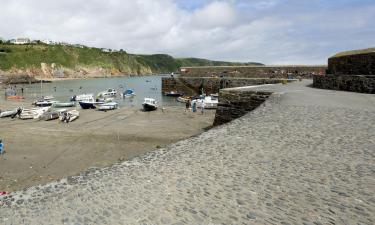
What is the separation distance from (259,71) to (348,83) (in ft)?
116

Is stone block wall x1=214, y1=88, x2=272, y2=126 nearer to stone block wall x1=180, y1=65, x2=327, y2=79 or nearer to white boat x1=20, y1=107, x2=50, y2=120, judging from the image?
white boat x1=20, y1=107, x2=50, y2=120

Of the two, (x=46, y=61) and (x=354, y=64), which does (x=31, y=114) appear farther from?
(x=46, y=61)

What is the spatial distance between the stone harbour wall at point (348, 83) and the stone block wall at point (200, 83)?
2308cm

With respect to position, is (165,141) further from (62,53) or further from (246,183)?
(62,53)

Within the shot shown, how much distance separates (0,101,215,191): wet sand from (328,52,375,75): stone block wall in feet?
45.2

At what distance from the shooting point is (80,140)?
23.8 m

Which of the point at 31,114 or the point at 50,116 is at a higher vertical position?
the point at 31,114

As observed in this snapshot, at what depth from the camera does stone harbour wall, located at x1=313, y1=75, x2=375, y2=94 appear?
71.5 ft

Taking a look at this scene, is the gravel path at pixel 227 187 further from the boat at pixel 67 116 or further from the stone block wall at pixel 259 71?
the stone block wall at pixel 259 71

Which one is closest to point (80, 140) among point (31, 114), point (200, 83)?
point (31, 114)

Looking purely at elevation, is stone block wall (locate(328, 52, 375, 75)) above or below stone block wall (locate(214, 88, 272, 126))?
above

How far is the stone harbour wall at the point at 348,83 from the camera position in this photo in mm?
21797

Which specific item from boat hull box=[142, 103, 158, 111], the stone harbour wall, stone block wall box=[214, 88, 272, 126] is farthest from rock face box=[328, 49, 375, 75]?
boat hull box=[142, 103, 158, 111]

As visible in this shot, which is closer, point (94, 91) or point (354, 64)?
point (354, 64)
